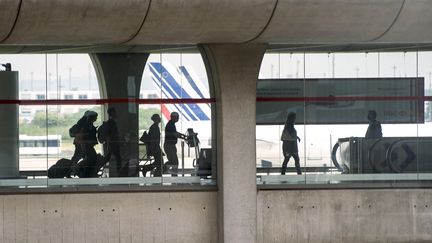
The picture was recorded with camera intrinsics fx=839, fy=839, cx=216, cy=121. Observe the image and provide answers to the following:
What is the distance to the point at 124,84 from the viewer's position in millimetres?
14914

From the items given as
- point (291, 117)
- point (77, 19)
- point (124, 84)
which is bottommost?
point (291, 117)

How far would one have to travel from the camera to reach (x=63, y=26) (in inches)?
478

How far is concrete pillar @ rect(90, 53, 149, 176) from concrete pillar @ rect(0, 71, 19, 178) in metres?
1.48

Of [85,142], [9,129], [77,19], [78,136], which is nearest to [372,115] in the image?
[85,142]

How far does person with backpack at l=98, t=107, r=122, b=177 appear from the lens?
1492 centimetres

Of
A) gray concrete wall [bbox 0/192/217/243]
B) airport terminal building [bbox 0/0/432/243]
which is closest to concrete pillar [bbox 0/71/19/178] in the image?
airport terminal building [bbox 0/0/432/243]

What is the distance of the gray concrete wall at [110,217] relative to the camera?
1428 centimetres

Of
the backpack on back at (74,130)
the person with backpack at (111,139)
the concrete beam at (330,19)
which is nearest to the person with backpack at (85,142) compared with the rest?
the backpack on back at (74,130)

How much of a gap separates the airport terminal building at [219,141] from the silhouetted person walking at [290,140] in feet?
0.08

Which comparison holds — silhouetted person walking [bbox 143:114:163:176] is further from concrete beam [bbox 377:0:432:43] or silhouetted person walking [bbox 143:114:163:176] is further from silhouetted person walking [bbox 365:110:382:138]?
concrete beam [bbox 377:0:432:43]

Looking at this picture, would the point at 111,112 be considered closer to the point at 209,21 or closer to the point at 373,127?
the point at 209,21

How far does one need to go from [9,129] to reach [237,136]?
13.1ft

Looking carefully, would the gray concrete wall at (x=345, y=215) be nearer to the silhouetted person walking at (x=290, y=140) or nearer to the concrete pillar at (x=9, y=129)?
the silhouetted person walking at (x=290, y=140)

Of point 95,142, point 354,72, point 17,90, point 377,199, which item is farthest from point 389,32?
point 17,90
